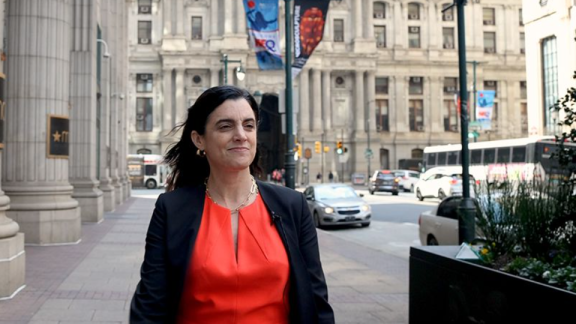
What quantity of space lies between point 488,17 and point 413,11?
10.3 m

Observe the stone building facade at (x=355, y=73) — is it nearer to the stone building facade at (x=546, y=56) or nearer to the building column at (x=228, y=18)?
the building column at (x=228, y=18)

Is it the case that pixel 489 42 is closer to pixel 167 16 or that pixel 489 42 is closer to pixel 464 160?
pixel 167 16

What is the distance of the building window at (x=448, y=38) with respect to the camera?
7756cm

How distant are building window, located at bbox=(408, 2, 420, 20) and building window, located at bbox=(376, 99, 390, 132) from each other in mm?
11738

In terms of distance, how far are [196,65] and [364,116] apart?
21701 mm

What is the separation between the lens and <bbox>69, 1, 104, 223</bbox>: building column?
60.2 feet

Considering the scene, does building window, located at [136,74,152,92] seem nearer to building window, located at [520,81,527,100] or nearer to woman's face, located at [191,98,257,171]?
building window, located at [520,81,527,100]

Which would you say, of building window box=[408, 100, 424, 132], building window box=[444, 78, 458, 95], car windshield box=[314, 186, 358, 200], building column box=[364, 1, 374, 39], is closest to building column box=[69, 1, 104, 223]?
car windshield box=[314, 186, 358, 200]


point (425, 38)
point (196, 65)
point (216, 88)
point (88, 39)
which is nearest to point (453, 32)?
point (425, 38)

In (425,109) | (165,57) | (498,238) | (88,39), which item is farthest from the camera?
(425,109)

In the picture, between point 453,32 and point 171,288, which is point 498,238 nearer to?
point 171,288

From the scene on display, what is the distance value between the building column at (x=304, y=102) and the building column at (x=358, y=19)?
8.25 m

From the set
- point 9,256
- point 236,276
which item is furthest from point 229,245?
point 9,256

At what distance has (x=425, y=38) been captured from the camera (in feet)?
253
